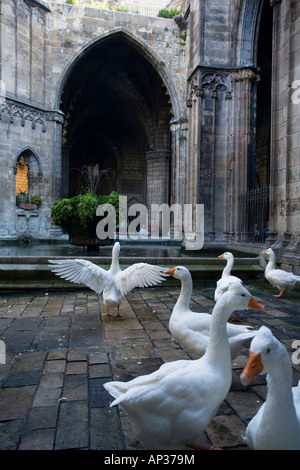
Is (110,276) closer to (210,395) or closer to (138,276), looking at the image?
(138,276)

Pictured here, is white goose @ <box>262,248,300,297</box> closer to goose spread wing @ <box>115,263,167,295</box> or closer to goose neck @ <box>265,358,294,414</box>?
goose spread wing @ <box>115,263,167,295</box>

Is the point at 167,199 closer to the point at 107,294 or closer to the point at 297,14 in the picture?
the point at 297,14

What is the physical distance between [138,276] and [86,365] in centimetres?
138

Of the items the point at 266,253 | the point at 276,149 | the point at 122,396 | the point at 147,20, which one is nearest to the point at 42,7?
the point at 147,20

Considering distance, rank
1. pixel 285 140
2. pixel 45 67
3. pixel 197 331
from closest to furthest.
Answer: pixel 197 331, pixel 285 140, pixel 45 67

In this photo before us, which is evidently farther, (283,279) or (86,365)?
(283,279)

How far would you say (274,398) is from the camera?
1303 mm

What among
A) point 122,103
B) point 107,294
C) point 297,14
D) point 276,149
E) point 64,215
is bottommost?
point 107,294

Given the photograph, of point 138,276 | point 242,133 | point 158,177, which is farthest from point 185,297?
point 158,177

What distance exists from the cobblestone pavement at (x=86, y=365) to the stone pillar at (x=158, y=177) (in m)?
16.6

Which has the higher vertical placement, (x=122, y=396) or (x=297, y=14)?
(x=297, y=14)

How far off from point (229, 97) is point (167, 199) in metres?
11.1

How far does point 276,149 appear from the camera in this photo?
6805mm

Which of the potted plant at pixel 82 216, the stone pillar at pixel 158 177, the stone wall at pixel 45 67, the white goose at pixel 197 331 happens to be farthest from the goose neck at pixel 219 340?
the stone pillar at pixel 158 177
